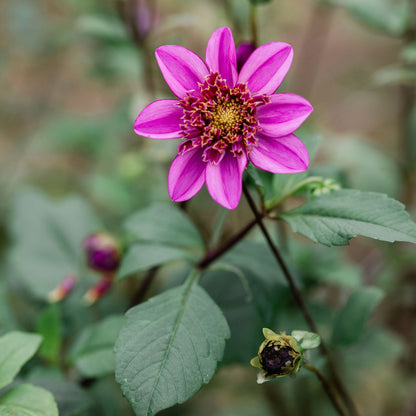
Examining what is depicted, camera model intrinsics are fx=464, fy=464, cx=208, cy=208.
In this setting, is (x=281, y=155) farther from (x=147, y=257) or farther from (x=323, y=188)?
(x=147, y=257)

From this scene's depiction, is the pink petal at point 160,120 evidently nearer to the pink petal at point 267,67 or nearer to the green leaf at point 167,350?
the pink petal at point 267,67

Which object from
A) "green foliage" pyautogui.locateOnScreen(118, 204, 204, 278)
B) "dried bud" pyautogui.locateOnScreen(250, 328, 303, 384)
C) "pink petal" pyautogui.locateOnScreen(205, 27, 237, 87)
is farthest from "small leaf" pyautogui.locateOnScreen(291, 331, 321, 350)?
"pink petal" pyautogui.locateOnScreen(205, 27, 237, 87)

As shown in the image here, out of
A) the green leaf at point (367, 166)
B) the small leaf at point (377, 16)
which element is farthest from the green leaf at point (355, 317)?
the small leaf at point (377, 16)

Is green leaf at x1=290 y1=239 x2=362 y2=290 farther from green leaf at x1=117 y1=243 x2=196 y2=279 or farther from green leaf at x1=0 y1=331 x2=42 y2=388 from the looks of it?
green leaf at x1=0 y1=331 x2=42 y2=388

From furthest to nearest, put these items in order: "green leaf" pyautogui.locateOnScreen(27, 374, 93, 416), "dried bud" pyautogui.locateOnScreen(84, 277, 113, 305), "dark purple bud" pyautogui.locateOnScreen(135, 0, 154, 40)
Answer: "dark purple bud" pyautogui.locateOnScreen(135, 0, 154, 40) → "dried bud" pyautogui.locateOnScreen(84, 277, 113, 305) → "green leaf" pyautogui.locateOnScreen(27, 374, 93, 416)

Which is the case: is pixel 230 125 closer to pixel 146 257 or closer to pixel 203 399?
pixel 146 257
